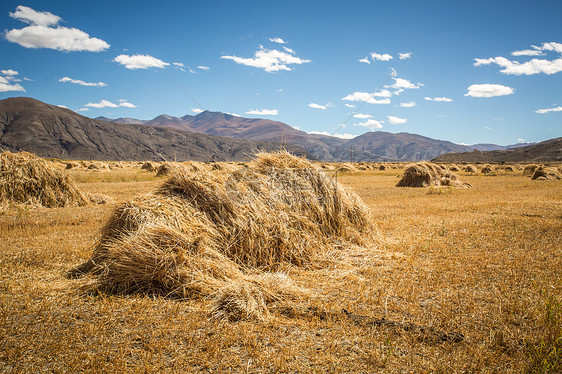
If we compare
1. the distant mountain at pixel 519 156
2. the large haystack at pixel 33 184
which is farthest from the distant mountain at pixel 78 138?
the large haystack at pixel 33 184

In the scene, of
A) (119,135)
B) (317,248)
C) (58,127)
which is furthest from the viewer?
(119,135)

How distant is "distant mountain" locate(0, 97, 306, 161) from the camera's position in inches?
5615

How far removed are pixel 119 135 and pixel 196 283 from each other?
190 metres

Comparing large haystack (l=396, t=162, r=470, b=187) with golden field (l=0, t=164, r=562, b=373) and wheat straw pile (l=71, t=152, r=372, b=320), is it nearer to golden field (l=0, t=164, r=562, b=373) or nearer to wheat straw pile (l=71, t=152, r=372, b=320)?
golden field (l=0, t=164, r=562, b=373)

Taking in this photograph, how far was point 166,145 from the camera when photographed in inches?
7003

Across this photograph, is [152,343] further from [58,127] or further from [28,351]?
[58,127]

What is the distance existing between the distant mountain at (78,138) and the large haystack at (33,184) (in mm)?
120578

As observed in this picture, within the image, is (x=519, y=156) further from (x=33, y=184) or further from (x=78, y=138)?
(x=78, y=138)

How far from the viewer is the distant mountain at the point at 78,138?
468 feet

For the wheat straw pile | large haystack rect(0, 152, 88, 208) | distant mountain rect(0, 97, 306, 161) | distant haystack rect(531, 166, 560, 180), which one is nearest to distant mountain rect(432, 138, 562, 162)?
distant mountain rect(0, 97, 306, 161)

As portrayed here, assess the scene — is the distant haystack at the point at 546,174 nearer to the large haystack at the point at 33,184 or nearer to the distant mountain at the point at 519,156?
the large haystack at the point at 33,184

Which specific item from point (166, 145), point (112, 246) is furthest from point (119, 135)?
point (112, 246)

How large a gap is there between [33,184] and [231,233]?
34.0 feet

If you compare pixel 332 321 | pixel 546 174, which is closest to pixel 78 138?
pixel 546 174
